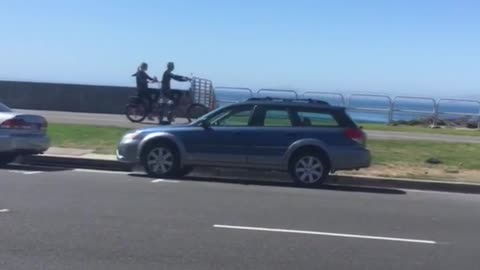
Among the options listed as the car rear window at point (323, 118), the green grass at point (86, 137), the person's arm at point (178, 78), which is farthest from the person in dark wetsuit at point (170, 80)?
the car rear window at point (323, 118)

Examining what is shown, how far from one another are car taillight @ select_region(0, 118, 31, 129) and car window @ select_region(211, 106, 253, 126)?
3639 mm

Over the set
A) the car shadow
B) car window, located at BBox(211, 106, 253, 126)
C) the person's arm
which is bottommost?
the car shadow

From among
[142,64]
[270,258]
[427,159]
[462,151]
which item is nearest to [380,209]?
[270,258]

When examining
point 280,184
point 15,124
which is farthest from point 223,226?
point 15,124

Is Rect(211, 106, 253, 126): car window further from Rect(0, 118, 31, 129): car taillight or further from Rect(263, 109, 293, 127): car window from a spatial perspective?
Rect(0, 118, 31, 129): car taillight

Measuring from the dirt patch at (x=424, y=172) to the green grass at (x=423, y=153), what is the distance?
1.28 ft

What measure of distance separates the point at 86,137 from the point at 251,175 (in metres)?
5.80

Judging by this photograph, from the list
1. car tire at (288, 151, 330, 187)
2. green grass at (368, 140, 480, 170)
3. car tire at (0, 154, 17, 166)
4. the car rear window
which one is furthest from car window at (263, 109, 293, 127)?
car tire at (0, 154, 17, 166)

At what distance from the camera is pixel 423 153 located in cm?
1948

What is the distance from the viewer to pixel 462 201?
14.0m

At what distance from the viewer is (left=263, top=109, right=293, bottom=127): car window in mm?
15516

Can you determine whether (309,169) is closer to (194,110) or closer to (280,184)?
(280,184)

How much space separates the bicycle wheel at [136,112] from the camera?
86.3ft

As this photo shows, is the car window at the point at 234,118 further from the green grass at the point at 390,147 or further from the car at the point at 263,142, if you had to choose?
the green grass at the point at 390,147
